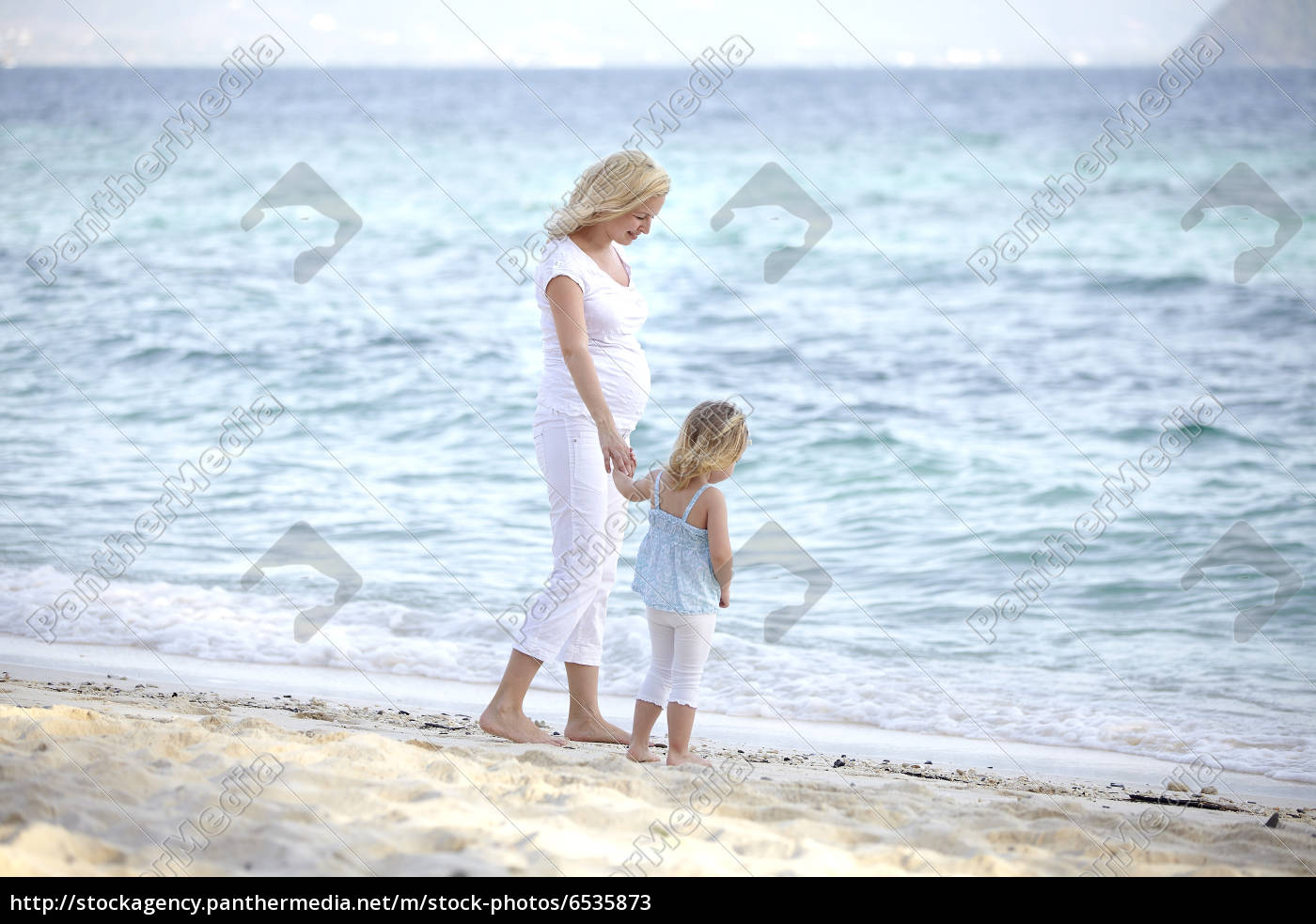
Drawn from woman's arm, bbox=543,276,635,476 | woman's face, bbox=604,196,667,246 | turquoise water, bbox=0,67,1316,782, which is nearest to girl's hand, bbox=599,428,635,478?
woman's arm, bbox=543,276,635,476

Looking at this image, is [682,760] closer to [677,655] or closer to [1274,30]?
[677,655]

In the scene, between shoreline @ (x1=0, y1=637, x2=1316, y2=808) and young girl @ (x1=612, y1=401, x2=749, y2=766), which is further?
shoreline @ (x1=0, y1=637, x2=1316, y2=808)

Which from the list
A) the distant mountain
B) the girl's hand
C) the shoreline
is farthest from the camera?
the distant mountain

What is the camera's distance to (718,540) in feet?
10.3

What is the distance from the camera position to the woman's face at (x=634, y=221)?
3.21 meters

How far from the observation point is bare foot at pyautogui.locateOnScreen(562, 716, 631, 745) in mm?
3514

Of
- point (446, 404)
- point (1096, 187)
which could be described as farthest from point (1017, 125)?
point (446, 404)

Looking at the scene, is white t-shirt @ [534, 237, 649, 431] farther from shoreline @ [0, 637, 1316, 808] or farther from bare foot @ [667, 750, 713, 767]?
shoreline @ [0, 637, 1316, 808]

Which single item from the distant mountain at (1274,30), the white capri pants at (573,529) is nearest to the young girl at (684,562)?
the white capri pants at (573,529)

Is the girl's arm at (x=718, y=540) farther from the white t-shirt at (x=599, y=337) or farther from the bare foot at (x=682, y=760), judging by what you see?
the bare foot at (x=682, y=760)

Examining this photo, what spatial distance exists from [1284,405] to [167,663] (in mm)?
7948

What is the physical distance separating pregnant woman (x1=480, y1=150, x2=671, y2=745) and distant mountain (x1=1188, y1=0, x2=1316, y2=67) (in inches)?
3514
